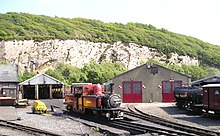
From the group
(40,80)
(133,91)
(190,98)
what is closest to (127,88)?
(133,91)

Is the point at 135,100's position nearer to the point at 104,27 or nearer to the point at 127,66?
the point at 127,66

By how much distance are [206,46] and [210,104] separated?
92.7 metres

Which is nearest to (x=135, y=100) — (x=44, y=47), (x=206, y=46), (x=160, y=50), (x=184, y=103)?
(x=184, y=103)

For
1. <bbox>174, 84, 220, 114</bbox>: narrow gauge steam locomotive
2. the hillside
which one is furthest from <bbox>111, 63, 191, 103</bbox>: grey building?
the hillside

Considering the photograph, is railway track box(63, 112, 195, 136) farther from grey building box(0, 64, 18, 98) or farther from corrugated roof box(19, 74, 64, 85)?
corrugated roof box(19, 74, 64, 85)

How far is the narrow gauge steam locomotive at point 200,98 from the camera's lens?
21300 millimetres

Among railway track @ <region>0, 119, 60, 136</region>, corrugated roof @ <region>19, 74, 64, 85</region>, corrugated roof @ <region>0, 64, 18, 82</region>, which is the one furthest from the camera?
corrugated roof @ <region>19, 74, 64, 85</region>

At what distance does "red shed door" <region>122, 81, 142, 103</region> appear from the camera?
3622cm

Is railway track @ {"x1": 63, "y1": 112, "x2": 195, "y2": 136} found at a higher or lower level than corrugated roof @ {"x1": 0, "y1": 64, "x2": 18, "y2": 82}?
lower

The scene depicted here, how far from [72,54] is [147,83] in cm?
3696

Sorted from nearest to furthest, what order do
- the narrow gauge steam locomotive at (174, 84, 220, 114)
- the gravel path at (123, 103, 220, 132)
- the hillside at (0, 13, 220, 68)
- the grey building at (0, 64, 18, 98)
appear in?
the gravel path at (123, 103, 220, 132), the narrow gauge steam locomotive at (174, 84, 220, 114), the grey building at (0, 64, 18, 98), the hillside at (0, 13, 220, 68)

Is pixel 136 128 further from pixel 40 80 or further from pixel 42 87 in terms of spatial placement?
pixel 42 87

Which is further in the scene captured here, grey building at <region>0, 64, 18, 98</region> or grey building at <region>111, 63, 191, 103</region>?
grey building at <region>0, 64, 18, 98</region>

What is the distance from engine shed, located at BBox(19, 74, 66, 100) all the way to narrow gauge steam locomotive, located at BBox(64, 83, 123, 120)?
2487 centimetres
